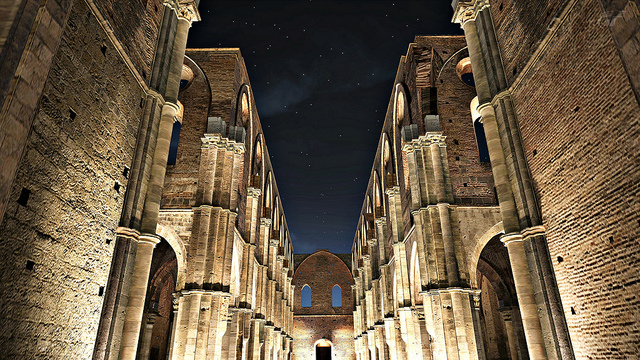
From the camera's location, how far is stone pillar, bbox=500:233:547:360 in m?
8.79

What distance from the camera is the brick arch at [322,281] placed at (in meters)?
44.6

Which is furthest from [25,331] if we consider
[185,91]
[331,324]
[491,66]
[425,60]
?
[331,324]

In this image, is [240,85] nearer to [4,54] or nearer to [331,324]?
[4,54]

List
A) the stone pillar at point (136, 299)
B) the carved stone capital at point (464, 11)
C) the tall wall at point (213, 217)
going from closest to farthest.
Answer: the stone pillar at point (136, 299) < the carved stone capital at point (464, 11) < the tall wall at point (213, 217)

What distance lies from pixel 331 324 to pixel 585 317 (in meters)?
38.6

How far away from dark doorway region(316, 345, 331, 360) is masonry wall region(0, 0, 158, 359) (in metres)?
40.2

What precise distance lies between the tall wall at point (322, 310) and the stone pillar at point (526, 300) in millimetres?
36917

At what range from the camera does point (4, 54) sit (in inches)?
192

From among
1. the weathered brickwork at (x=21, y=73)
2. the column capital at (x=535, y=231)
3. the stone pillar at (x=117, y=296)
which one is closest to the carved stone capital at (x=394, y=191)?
the column capital at (x=535, y=231)

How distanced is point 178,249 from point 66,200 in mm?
9540

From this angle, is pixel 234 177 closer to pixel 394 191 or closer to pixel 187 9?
pixel 187 9

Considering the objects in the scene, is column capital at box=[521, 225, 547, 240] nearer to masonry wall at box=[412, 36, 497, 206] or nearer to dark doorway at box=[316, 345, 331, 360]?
masonry wall at box=[412, 36, 497, 206]

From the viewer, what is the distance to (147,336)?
829 inches

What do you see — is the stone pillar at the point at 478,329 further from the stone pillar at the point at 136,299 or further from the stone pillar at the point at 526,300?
the stone pillar at the point at 136,299
